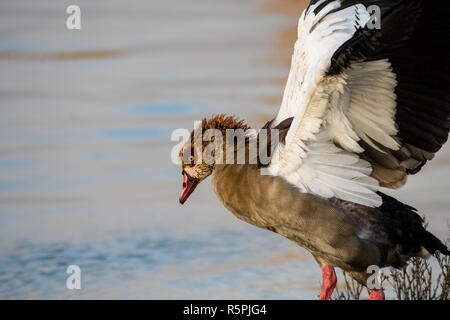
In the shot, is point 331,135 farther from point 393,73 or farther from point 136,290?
point 136,290

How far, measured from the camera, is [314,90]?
4.83 meters

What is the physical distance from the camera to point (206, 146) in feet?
18.9

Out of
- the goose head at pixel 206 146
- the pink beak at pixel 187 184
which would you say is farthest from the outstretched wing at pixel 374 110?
the pink beak at pixel 187 184

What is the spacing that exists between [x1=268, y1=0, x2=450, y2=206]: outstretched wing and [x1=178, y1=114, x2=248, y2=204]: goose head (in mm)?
508

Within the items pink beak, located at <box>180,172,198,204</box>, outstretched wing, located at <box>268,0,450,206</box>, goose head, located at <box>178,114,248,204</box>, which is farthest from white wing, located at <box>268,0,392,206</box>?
pink beak, located at <box>180,172,198,204</box>

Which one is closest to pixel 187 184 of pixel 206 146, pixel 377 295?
pixel 206 146

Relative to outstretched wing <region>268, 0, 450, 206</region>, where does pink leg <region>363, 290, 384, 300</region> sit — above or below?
below

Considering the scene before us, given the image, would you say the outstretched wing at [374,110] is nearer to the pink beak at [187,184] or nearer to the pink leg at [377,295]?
the pink leg at [377,295]

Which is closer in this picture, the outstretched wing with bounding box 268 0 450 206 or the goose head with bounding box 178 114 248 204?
the outstretched wing with bounding box 268 0 450 206

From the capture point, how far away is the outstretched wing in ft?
15.3

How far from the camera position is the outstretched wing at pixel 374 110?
15.3 feet

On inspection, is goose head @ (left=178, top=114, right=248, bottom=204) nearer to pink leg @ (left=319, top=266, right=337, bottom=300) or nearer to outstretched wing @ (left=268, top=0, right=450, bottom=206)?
outstretched wing @ (left=268, top=0, right=450, bottom=206)

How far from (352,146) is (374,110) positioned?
269 mm

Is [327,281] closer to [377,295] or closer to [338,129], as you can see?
[377,295]
